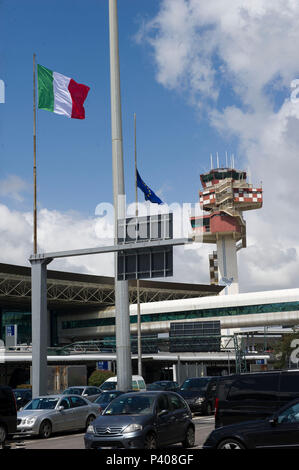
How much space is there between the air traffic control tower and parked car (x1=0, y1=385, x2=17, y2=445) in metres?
91.4

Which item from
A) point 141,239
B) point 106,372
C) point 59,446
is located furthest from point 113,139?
point 106,372

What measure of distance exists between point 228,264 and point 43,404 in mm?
88655

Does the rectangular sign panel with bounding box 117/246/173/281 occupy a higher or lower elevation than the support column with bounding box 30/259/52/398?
higher

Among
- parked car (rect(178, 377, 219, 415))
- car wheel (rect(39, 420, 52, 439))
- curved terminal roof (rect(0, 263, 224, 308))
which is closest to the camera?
car wheel (rect(39, 420, 52, 439))

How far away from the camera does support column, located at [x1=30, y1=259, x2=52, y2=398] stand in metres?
28.4

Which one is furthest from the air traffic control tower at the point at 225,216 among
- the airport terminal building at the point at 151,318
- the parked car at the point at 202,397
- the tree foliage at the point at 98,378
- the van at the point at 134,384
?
the parked car at the point at 202,397

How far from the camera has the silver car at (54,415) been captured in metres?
22.6

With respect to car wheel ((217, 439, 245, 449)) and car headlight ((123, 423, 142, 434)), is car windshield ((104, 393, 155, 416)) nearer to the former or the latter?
car headlight ((123, 423, 142, 434))

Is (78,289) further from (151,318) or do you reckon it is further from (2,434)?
(2,434)

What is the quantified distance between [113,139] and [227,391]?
21246 mm

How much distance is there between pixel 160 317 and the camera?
92.0m

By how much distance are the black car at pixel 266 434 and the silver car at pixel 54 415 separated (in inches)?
416

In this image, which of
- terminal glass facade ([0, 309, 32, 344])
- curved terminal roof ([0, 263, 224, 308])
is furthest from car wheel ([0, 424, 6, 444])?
terminal glass facade ([0, 309, 32, 344])
